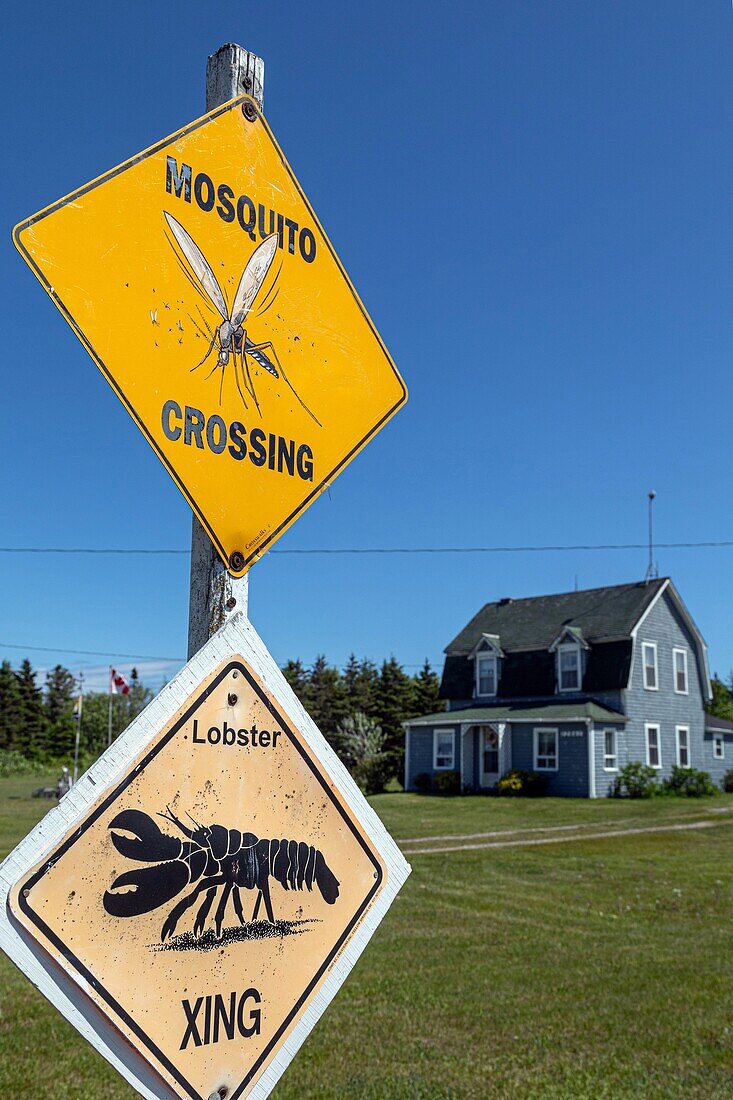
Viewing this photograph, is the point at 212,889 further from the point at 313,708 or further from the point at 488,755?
the point at 313,708

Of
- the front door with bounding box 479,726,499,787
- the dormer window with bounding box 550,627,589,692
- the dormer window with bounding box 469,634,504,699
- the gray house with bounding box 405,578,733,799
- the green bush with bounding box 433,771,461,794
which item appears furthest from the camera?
the dormer window with bounding box 469,634,504,699

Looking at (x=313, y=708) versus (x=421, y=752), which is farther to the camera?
(x=313, y=708)

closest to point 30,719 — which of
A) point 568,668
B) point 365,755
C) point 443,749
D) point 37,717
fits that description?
point 37,717

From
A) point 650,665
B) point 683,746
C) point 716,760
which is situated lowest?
point 716,760

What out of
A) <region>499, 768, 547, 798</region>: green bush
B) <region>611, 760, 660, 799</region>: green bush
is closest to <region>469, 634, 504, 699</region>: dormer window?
<region>499, 768, 547, 798</region>: green bush

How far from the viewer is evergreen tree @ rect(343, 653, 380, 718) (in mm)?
57719

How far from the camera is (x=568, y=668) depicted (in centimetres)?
3581

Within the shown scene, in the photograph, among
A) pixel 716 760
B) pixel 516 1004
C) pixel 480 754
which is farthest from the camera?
pixel 716 760

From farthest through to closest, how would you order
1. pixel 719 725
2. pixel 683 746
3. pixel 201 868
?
pixel 719 725, pixel 683 746, pixel 201 868

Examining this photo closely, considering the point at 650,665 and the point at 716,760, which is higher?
the point at 650,665

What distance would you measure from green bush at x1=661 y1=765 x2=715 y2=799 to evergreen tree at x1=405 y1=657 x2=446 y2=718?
2379cm

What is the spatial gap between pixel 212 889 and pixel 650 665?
35130 millimetres

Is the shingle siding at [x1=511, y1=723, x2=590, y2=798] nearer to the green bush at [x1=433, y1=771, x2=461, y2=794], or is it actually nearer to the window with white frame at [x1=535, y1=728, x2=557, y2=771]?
the window with white frame at [x1=535, y1=728, x2=557, y2=771]

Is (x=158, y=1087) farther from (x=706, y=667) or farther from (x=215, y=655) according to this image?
(x=706, y=667)
